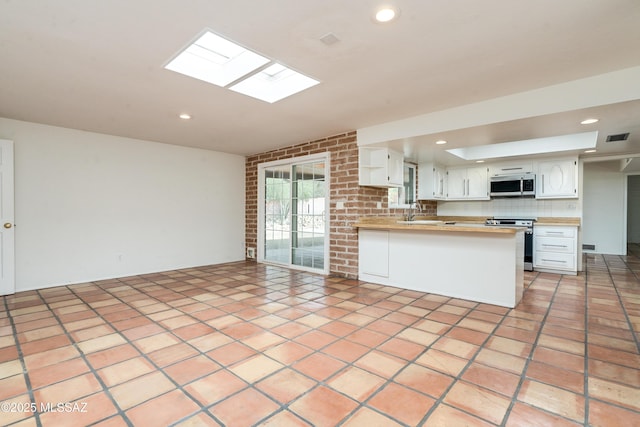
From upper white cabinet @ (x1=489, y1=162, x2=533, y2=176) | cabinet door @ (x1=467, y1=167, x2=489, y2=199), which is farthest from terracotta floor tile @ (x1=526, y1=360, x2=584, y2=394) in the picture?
cabinet door @ (x1=467, y1=167, x2=489, y2=199)

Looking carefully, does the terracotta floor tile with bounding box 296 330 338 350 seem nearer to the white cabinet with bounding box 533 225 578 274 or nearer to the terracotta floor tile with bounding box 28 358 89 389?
the terracotta floor tile with bounding box 28 358 89 389

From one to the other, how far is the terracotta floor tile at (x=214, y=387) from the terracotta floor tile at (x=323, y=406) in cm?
41

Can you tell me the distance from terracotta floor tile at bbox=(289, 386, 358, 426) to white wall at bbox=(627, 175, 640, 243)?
1146 cm

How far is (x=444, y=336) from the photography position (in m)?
2.59

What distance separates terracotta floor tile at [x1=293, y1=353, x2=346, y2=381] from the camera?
2000mm

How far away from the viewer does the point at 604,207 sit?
7.11 metres

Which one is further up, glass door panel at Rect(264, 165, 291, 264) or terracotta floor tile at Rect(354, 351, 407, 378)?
glass door panel at Rect(264, 165, 291, 264)

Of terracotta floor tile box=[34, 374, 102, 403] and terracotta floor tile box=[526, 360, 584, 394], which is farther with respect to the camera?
terracotta floor tile box=[526, 360, 584, 394]

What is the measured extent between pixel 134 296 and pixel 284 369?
274 centimetres

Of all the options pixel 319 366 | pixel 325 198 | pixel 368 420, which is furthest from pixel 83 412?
pixel 325 198

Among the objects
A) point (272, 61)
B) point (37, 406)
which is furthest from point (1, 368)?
point (272, 61)

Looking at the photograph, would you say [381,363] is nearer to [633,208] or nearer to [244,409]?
[244,409]

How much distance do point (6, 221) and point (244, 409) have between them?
433 centimetres

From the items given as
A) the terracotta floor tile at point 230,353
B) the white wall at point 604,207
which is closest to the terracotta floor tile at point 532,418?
the terracotta floor tile at point 230,353
